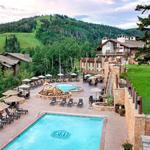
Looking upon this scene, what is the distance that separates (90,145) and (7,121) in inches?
285

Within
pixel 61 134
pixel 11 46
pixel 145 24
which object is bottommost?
pixel 61 134

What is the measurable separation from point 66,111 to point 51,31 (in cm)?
9962

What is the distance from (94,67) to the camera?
58812mm

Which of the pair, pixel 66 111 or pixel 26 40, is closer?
pixel 66 111

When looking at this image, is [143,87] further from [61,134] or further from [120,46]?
[120,46]

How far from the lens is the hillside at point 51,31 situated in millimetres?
117338

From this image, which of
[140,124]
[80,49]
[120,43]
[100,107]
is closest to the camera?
[140,124]

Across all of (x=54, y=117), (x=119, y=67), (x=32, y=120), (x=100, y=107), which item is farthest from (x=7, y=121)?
(x=119, y=67)

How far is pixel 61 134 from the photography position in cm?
2117

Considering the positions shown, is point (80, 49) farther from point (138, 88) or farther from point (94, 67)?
point (138, 88)

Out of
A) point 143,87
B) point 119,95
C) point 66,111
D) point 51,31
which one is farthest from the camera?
point 51,31

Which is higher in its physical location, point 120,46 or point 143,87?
point 120,46

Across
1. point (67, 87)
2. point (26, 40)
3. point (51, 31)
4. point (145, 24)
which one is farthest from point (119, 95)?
point (51, 31)

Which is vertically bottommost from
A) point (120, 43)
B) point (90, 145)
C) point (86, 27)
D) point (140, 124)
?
point (90, 145)
